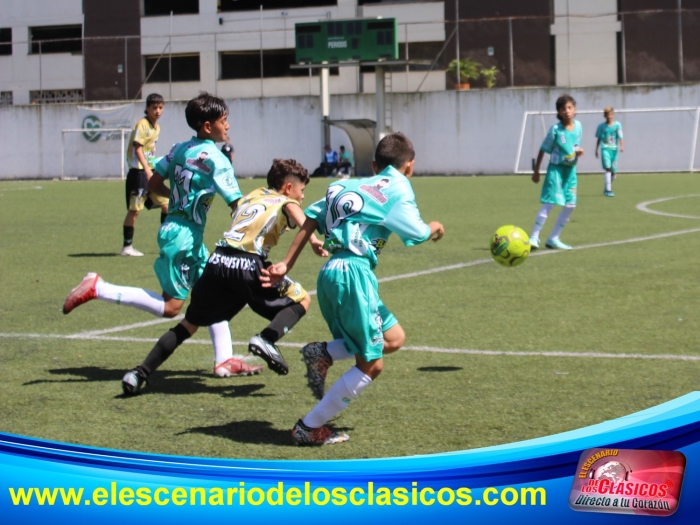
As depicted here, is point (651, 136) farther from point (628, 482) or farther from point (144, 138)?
point (628, 482)

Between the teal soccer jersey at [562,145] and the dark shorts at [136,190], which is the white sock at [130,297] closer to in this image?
the dark shorts at [136,190]

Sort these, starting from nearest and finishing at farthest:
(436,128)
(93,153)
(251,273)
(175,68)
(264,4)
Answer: (251,273), (436,128), (93,153), (175,68), (264,4)

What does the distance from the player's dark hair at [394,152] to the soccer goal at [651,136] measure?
3205 cm

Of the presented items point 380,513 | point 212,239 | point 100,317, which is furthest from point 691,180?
point 380,513

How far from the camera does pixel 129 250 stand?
43.5 ft

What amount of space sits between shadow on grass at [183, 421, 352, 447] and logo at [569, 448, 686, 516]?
8.75ft

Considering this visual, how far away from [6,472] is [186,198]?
4.08 meters

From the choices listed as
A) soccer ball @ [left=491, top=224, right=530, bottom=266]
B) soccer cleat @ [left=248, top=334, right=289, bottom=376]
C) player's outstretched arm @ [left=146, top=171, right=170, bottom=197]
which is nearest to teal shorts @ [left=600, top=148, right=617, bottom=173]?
soccer ball @ [left=491, top=224, right=530, bottom=266]

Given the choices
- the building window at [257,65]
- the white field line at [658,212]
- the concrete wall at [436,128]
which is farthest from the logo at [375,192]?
the building window at [257,65]

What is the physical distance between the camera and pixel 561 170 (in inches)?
527

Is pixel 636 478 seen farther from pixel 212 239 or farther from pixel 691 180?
pixel 691 180

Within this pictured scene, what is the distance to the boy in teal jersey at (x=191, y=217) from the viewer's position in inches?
252

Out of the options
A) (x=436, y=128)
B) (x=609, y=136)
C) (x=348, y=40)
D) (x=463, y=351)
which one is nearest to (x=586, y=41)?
(x=436, y=128)

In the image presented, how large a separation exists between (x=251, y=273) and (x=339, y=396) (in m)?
1.26
